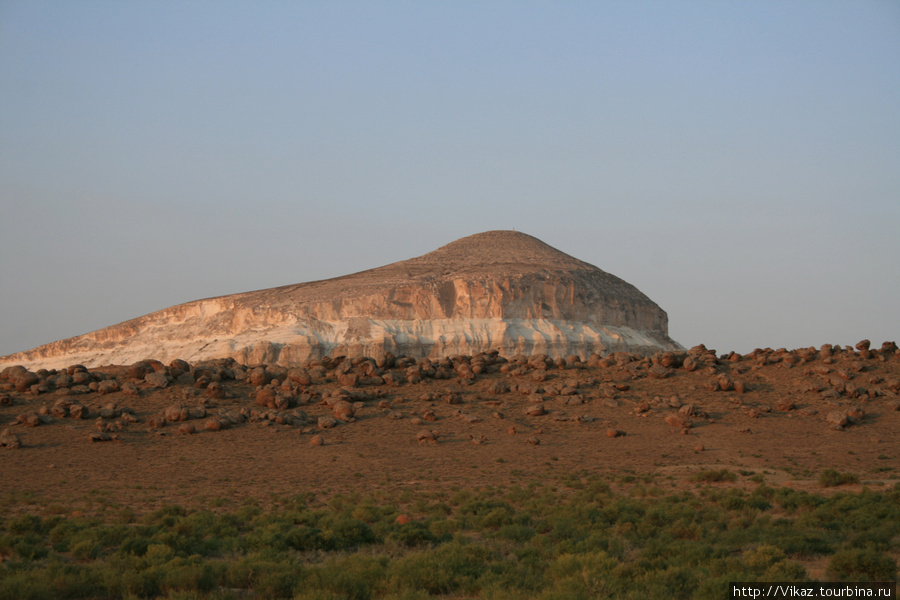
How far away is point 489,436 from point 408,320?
3483 cm

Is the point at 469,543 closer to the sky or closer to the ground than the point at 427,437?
closer to the ground

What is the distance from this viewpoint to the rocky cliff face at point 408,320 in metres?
61.9

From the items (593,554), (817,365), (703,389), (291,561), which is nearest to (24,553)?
(291,561)

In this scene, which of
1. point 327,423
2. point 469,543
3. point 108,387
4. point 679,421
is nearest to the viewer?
point 469,543

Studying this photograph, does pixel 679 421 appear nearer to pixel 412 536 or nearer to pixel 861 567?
pixel 412 536

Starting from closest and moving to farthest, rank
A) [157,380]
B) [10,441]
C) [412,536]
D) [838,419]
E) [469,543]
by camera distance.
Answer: [469,543] < [412,536] < [10,441] < [838,419] < [157,380]

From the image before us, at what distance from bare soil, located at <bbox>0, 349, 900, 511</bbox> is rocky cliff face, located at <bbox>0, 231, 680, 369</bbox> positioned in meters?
23.9

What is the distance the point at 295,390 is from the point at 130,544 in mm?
18465

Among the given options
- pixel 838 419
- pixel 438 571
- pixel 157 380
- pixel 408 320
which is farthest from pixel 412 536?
pixel 408 320

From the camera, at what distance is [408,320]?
64875mm

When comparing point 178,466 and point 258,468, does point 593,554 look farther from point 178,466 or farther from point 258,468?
point 178,466

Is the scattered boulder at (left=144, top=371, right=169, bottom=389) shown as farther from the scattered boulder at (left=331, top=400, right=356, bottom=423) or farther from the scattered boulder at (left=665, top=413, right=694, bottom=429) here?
the scattered boulder at (left=665, top=413, right=694, bottom=429)

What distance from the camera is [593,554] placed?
14359mm

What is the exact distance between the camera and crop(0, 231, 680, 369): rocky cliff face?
61.9 meters
